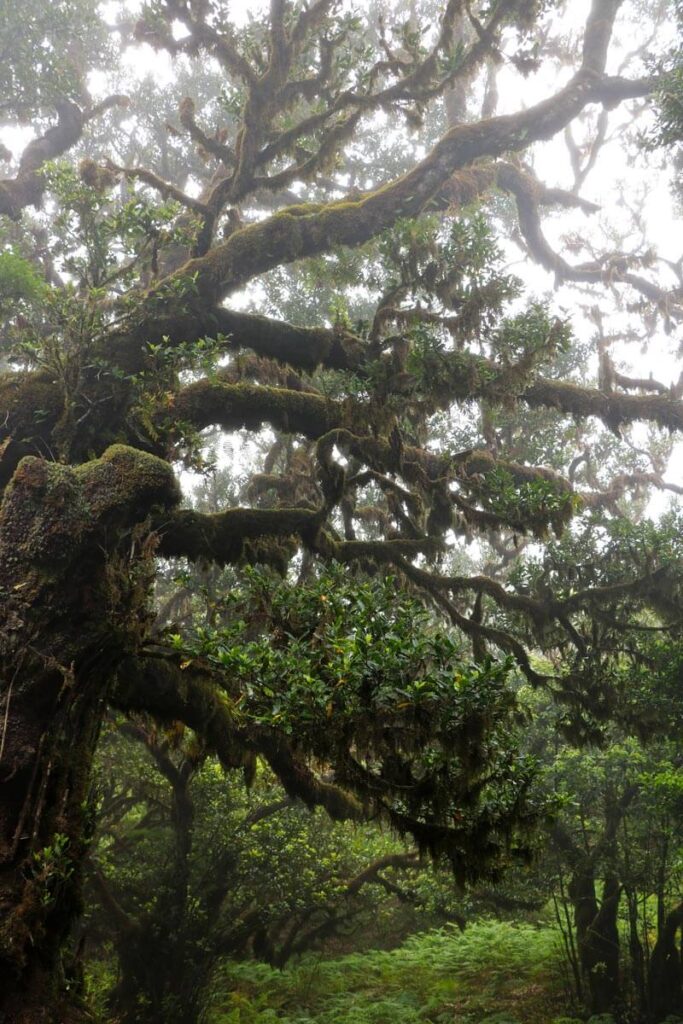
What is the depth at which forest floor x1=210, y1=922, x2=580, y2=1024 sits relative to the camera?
34.9 feet

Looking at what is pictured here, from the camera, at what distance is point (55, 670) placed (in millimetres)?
5855

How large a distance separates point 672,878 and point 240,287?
1144 cm

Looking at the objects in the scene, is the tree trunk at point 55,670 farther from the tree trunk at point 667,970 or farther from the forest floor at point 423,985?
the tree trunk at point 667,970

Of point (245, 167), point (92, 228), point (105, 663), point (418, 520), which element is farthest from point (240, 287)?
point (105, 663)

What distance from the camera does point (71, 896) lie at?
534 centimetres

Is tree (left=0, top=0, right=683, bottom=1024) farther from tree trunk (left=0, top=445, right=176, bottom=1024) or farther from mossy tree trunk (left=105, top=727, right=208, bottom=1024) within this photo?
mossy tree trunk (left=105, top=727, right=208, bottom=1024)

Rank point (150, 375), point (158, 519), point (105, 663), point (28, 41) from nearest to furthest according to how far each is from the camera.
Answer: point (105, 663), point (158, 519), point (150, 375), point (28, 41)

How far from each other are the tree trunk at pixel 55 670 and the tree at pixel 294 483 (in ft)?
0.08

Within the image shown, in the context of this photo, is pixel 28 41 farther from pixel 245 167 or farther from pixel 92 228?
pixel 92 228

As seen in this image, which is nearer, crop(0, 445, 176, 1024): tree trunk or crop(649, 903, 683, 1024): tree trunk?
crop(0, 445, 176, 1024): tree trunk

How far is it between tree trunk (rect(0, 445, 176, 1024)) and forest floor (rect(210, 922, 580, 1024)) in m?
6.45

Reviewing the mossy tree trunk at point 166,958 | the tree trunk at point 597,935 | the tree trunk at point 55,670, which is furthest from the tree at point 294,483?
the tree trunk at point 597,935

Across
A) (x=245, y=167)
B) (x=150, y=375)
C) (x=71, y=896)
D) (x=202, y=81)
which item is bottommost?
(x=71, y=896)

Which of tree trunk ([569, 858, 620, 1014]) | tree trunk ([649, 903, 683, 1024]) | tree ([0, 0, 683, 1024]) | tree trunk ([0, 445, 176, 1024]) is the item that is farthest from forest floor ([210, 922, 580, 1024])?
tree trunk ([0, 445, 176, 1024])
